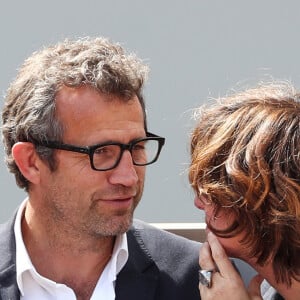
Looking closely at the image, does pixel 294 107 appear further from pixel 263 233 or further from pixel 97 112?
pixel 97 112

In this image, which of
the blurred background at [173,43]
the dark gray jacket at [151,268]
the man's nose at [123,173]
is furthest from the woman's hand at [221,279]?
the blurred background at [173,43]

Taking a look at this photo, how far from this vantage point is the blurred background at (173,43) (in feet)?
14.1

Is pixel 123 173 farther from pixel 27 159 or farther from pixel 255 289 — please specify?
pixel 255 289

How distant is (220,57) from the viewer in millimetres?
4305

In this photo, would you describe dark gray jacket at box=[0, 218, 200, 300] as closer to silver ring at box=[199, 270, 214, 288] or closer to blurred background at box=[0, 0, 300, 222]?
silver ring at box=[199, 270, 214, 288]

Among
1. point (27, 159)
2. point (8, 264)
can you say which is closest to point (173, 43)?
point (27, 159)

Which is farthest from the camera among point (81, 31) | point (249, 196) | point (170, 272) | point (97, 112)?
point (81, 31)

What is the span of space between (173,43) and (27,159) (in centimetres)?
179

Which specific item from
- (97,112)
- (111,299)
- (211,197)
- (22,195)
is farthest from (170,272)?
(22,195)

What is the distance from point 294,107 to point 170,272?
2.35ft

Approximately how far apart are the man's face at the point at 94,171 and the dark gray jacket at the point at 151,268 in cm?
22

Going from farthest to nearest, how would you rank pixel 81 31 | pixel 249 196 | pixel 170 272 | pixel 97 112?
1. pixel 81 31
2. pixel 170 272
3. pixel 97 112
4. pixel 249 196

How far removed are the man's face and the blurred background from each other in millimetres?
1651

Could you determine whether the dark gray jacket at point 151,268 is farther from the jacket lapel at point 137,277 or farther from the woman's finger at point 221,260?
the woman's finger at point 221,260
